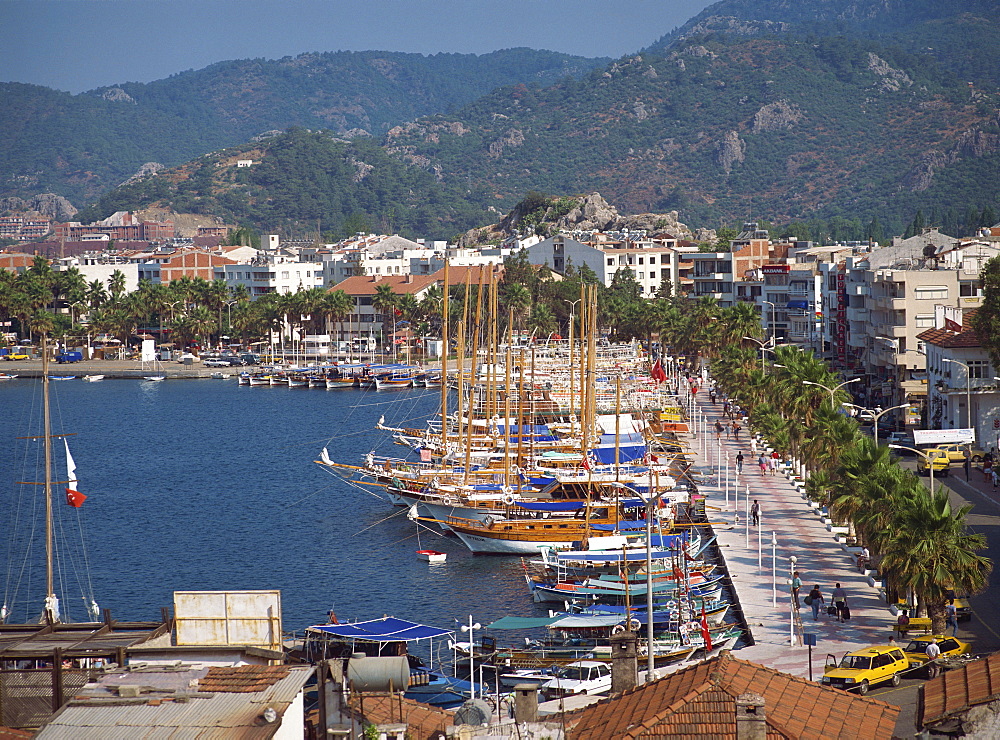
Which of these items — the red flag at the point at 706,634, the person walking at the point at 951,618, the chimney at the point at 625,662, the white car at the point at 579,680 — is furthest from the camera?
the red flag at the point at 706,634

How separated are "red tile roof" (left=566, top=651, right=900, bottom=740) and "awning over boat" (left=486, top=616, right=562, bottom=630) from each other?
73.9ft

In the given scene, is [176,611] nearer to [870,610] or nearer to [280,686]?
[280,686]

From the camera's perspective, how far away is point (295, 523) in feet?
225

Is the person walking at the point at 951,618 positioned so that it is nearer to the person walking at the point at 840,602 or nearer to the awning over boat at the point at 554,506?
the person walking at the point at 840,602

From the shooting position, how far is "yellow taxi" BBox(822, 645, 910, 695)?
109ft

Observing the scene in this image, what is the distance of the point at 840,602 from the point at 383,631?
13.1m

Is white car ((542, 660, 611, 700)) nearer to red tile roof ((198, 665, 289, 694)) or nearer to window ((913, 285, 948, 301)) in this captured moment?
red tile roof ((198, 665, 289, 694))

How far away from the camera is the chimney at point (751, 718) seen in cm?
1742

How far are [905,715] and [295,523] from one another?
42996 millimetres

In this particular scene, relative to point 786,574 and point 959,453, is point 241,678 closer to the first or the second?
point 786,574


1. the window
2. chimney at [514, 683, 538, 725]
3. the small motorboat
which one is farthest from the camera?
the window

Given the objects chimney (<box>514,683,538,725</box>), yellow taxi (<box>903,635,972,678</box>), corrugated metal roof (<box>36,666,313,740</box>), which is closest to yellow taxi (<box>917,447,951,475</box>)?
yellow taxi (<box>903,635,972,678</box>)

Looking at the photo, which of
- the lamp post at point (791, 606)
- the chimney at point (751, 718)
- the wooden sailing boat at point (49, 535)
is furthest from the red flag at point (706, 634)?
the chimney at point (751, 718)

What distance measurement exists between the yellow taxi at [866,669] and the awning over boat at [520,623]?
10679 millimetres
